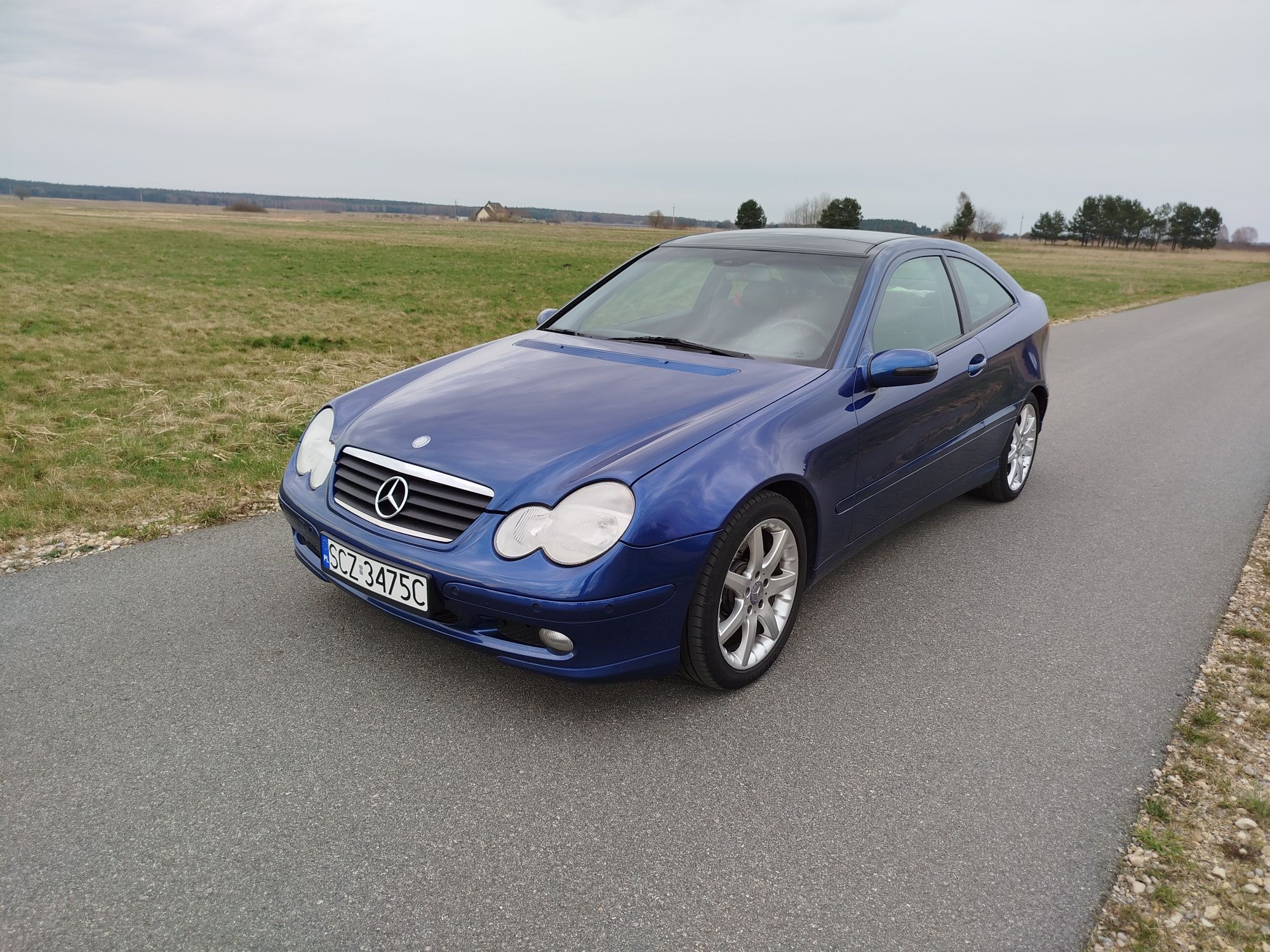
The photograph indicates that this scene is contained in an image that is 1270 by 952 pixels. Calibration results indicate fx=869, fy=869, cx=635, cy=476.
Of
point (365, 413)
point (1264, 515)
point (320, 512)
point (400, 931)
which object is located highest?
point (365, 413)

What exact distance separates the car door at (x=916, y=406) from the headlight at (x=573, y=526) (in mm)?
1150

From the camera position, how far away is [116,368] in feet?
28.9

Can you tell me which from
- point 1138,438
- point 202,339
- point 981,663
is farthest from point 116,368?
point 1138,438

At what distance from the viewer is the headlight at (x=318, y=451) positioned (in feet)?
10.4

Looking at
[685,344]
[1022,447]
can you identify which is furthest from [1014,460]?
[685,344]

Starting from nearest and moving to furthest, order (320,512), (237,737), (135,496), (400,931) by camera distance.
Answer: (400,931), (237,737), (320,512), (135,496)

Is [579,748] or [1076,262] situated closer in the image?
[579,748]

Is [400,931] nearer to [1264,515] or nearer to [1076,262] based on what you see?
[1264,515]

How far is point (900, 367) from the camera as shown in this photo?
3.35 meters

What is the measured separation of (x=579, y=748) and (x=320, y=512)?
121cm

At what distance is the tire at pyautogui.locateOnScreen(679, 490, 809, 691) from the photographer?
2.76m

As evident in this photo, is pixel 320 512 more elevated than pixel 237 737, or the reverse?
pixel 320 512

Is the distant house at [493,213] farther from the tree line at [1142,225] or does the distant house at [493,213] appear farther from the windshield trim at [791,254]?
the windshield trim at [791,254]

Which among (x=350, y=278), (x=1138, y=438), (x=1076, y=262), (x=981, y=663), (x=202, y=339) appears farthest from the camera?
(x=1076, y=262)
